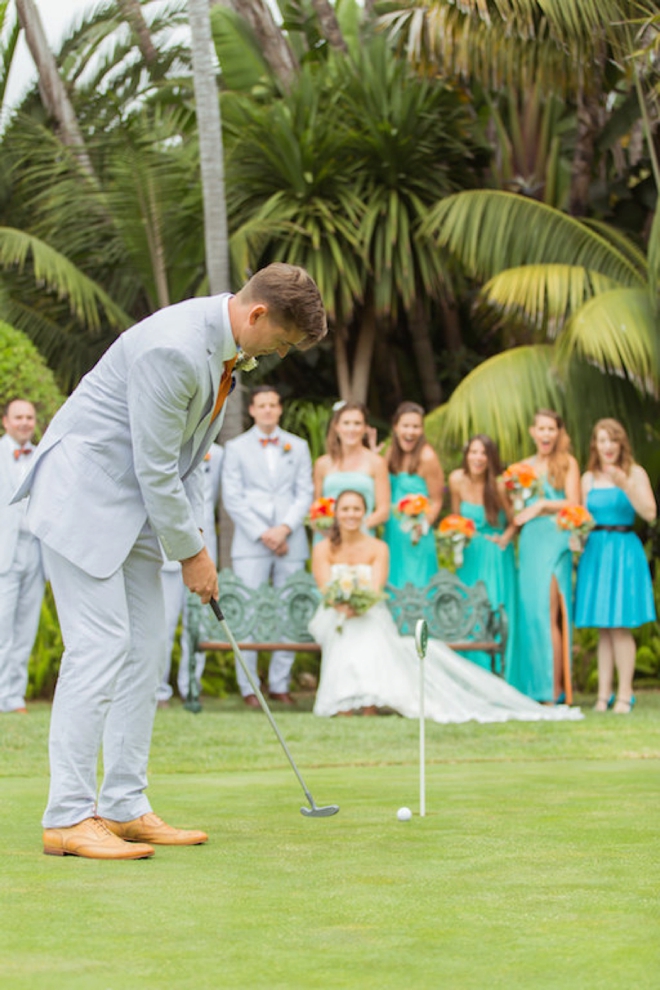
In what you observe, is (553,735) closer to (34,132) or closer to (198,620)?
(198,620)

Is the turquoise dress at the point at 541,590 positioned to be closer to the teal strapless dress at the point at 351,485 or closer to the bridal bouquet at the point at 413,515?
the bridal bouquet at the point at 413,515

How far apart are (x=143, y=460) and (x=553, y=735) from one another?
14.3 ft

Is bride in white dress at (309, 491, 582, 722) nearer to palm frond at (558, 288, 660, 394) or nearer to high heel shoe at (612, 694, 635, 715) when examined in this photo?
high heel shoe at (612, 694, 635, 715)

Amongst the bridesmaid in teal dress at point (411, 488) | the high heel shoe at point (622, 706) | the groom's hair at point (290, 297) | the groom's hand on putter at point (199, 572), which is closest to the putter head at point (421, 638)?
the groom's hand on putter at point (199, 572)

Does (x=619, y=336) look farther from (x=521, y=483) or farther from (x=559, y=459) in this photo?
(x=521, y=483)

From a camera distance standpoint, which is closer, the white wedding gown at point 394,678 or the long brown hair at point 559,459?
the white wedding gown at point 394,678

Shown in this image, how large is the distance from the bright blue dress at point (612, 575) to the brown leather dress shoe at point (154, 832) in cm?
579

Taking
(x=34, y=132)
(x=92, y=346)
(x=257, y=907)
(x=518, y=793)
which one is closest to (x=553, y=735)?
(x=518, y=793)

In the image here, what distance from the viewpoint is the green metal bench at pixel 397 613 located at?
1004 centimetres

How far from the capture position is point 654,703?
10.5 meters

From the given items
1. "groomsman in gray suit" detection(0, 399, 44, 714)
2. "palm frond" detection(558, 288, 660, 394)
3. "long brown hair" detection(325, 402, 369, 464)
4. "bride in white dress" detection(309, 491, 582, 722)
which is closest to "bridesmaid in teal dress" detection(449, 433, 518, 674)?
"long brown hair" detection(325, 402, 369, 464)

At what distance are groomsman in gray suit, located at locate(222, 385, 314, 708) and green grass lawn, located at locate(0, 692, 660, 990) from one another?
12.9ft

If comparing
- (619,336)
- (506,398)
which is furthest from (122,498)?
(506,398)

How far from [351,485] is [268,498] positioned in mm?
712
